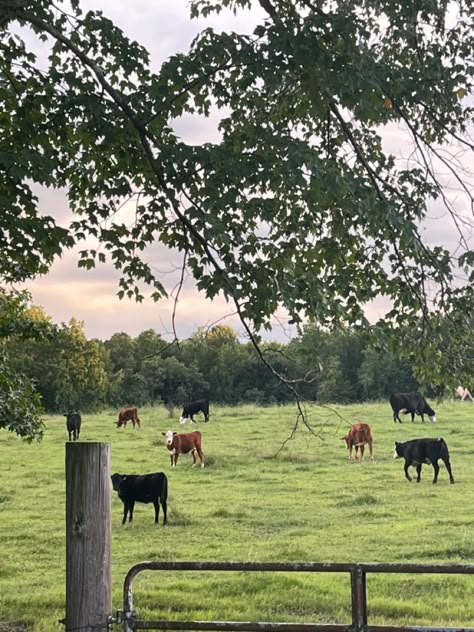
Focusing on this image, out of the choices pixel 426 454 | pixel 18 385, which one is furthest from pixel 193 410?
pixel 18 385

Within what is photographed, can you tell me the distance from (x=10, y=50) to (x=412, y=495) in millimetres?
12786

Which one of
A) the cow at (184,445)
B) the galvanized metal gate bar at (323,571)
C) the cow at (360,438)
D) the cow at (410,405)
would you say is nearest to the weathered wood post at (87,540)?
the galvanized metal gate bar at (323,571)

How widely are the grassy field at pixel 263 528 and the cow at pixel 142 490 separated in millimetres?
355

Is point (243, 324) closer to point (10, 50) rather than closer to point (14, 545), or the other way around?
point (10, 50)

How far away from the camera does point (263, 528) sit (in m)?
14.7

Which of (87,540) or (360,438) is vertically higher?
(87,540)

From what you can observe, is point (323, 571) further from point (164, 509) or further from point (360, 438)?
point (360, 438)

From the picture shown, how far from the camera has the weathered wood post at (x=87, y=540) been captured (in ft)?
12.7

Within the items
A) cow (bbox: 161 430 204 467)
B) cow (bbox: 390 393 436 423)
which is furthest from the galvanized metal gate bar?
cow (bbox: 390 393 436 423)

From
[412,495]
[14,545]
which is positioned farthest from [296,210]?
[412,495]

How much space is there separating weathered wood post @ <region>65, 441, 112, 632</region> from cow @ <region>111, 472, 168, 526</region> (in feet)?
38.9

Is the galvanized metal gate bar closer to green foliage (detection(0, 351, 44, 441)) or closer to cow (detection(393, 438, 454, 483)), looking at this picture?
green foliage (detection(0, 351, 44, 441))

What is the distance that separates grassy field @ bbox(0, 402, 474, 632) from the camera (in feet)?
31.2

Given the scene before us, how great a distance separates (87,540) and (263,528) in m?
11.2
